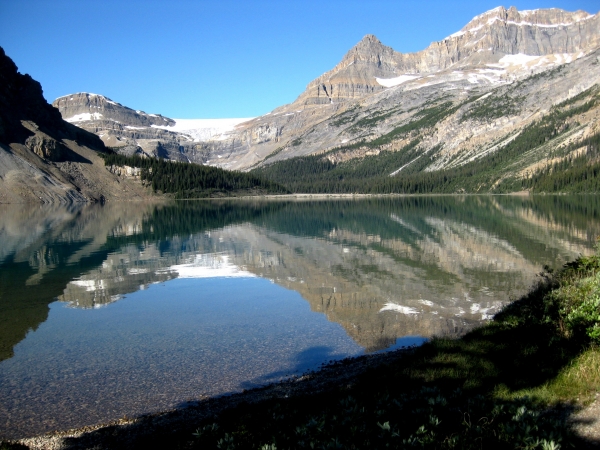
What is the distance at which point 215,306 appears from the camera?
73.4ft

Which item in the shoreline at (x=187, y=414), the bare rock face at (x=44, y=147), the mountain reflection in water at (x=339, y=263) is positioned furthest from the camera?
the bare rock face at (x=44, y=147)

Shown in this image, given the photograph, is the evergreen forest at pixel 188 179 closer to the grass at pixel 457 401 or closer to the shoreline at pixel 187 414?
the shoreline at pixel 187 414

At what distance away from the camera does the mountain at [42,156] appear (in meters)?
106

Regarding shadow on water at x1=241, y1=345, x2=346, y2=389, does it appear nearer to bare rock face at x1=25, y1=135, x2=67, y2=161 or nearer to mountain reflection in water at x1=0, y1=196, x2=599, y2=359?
mountain reflection in water at x1=0, y1=196, x2=599, y2=359

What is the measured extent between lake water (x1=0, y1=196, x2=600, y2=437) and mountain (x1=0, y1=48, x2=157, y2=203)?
70590mm

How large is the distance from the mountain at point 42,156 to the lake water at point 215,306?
7059 centimetres

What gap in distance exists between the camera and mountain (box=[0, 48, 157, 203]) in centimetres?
10644

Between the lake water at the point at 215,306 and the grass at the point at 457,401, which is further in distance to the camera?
the lake water at the point at 215,306

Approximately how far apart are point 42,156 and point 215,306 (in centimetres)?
11646

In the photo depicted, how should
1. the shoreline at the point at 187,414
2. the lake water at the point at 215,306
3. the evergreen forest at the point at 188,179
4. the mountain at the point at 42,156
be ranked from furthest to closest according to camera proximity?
1. the evergreen forest at the point at 188,179
2. the mountain at the point at 42,156
3. the lake water at the point at 215,306
4. the shoreline at the point at 187,414

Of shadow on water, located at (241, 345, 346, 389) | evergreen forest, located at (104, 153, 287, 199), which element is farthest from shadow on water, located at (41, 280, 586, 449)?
evergreen forest, located at (104, 153, 287, 199)

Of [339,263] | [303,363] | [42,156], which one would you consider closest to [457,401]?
[303,363]

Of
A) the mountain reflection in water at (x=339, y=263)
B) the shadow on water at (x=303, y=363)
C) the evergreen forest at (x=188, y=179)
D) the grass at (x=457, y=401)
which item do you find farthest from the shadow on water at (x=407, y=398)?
the evergreen forest at (x=188, y=179)

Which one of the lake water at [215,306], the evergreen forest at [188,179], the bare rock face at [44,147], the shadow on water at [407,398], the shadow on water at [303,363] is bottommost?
the shadow on water at [303,363]
